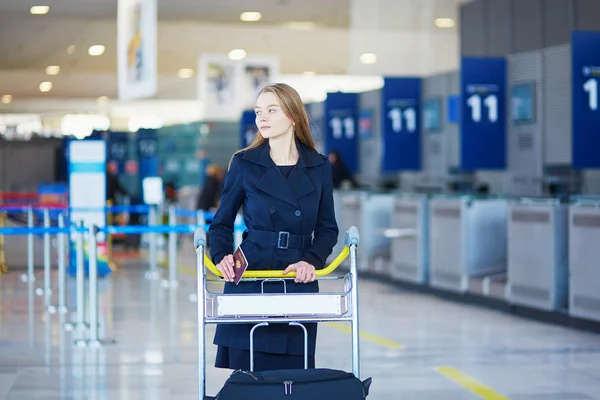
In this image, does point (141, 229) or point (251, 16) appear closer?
point (141, 229)

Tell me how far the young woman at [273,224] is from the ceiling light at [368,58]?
636 inches

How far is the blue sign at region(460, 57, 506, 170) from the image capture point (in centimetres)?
1308

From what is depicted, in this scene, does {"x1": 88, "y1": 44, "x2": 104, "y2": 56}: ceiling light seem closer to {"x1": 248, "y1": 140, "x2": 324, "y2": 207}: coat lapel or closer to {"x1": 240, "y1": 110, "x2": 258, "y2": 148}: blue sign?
{"x1": 240, "y1": 110, "x2": 258, "y2": 148}: blue sign

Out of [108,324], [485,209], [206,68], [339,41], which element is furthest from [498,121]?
[339,41]

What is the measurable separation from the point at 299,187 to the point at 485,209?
792cm

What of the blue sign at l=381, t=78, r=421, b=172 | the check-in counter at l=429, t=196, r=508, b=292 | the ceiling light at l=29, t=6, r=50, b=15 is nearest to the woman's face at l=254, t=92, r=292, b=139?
the check-in counter at l=429, t=196, r=508, b=292

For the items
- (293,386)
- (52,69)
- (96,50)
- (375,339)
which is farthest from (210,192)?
(293,386)

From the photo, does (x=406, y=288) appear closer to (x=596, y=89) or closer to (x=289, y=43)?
(x=596, y=89)

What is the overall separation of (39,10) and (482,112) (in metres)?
12.0

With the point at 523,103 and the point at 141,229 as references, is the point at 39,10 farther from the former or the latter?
the point at 141,229

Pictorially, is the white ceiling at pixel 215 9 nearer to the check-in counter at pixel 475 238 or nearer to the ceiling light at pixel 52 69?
the ceiling light at pixel 52 69

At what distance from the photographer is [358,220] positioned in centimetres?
1566

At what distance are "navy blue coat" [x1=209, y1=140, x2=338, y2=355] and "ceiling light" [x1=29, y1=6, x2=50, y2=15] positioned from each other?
18725 millimetres

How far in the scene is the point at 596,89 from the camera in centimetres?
1077
